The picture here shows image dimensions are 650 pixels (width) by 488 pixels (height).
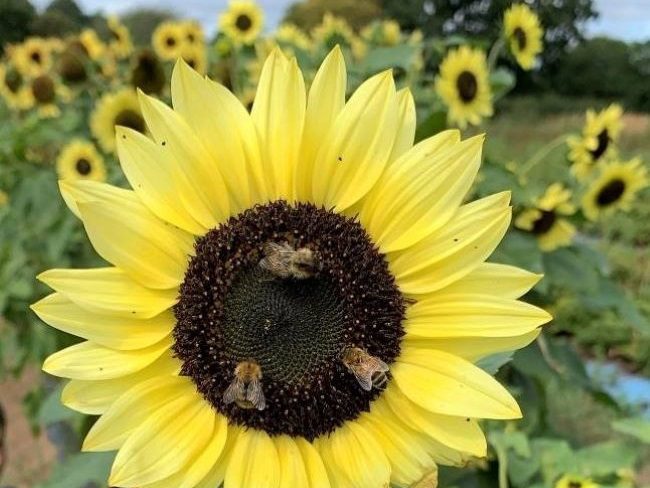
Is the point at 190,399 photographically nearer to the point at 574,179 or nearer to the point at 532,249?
the point at 532,249

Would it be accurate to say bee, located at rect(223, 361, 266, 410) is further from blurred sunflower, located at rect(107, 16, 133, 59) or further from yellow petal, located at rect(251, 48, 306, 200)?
blurred sunflower, located at rect(107, 16, 133, 59)

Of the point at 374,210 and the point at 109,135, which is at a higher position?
the point at 374,210

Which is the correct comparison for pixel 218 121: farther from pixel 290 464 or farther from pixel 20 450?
pixel 20 450

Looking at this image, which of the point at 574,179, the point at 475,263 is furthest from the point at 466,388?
the point at 574,179

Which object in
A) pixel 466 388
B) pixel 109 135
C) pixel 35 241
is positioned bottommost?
pixel 35 241

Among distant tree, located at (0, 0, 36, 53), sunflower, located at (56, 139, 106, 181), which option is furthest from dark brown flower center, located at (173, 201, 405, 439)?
distant tree, located at (0, 0, 36, 53)

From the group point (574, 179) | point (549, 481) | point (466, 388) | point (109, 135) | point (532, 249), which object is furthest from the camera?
point (109, 135)
